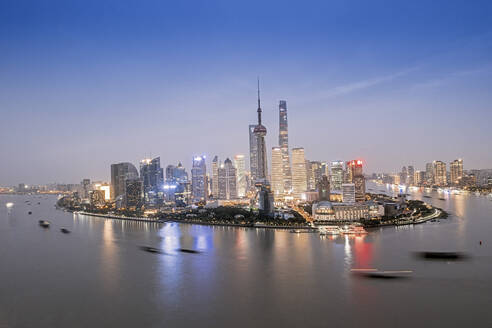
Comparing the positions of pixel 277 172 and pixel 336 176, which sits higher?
pixel 277 172

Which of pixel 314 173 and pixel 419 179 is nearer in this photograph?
pixel 314 173

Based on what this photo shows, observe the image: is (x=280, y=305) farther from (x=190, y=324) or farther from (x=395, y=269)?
(x=395, y=269)

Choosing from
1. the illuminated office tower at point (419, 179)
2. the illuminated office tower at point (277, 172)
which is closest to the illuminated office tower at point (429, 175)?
the illuminated office tower at point (419, 179)

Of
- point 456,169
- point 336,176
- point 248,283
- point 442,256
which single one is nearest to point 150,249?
point 248,283

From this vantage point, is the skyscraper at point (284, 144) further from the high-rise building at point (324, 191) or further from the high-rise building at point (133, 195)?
the high-rise building at point (133, 195)

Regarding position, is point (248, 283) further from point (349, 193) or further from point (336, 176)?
point (336, 176)
